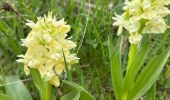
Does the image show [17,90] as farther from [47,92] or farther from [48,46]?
[48,46]

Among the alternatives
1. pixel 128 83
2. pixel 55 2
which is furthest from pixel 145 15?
pixel 55 2

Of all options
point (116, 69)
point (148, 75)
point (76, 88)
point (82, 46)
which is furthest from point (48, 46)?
point (82, 46)

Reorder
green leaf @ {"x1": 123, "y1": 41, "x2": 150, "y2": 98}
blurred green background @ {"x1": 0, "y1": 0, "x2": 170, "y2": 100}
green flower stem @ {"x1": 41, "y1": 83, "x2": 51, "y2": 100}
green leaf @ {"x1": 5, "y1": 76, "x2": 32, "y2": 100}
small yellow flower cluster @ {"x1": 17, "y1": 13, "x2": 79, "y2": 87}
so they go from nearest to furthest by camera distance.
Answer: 1. small yellow flower cluster @ {"x1": 17, "y1": 13, "x2": 79, "y2": 87}
2. green flower stem @ {"x1": 41, "y1": 83, "x2": 51, "y2": 100}
3. green leaf @ {"x1": 123, "y1": 41, "x2": 150, "y2": 98}
4. green leaf @ {"x1": 5, "y1": 76, "x2": 32, "y2": 100}
5. blurred green background @ {"x1": 0, "y1": 0, "x2": 170, "y2": 100}

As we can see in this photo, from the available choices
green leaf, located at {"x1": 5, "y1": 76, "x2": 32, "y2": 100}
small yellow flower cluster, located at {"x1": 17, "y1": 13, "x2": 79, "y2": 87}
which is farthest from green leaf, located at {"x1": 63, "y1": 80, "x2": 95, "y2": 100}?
green leaf, located at {"x1": 5, "y1": 76, "x2": 32, "y2": 100}

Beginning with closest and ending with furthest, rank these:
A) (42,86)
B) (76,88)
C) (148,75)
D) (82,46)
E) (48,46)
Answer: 1. (48,46)
2. (76,88)
3. (42,86)
4. (148,75)
5. (82,46)

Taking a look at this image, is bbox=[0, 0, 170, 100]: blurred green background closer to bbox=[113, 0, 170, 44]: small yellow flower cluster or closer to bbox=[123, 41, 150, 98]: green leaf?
bbox=[123, 41, 150, 98]: green leaf

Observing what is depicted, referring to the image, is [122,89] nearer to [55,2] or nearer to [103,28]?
[103,28]
